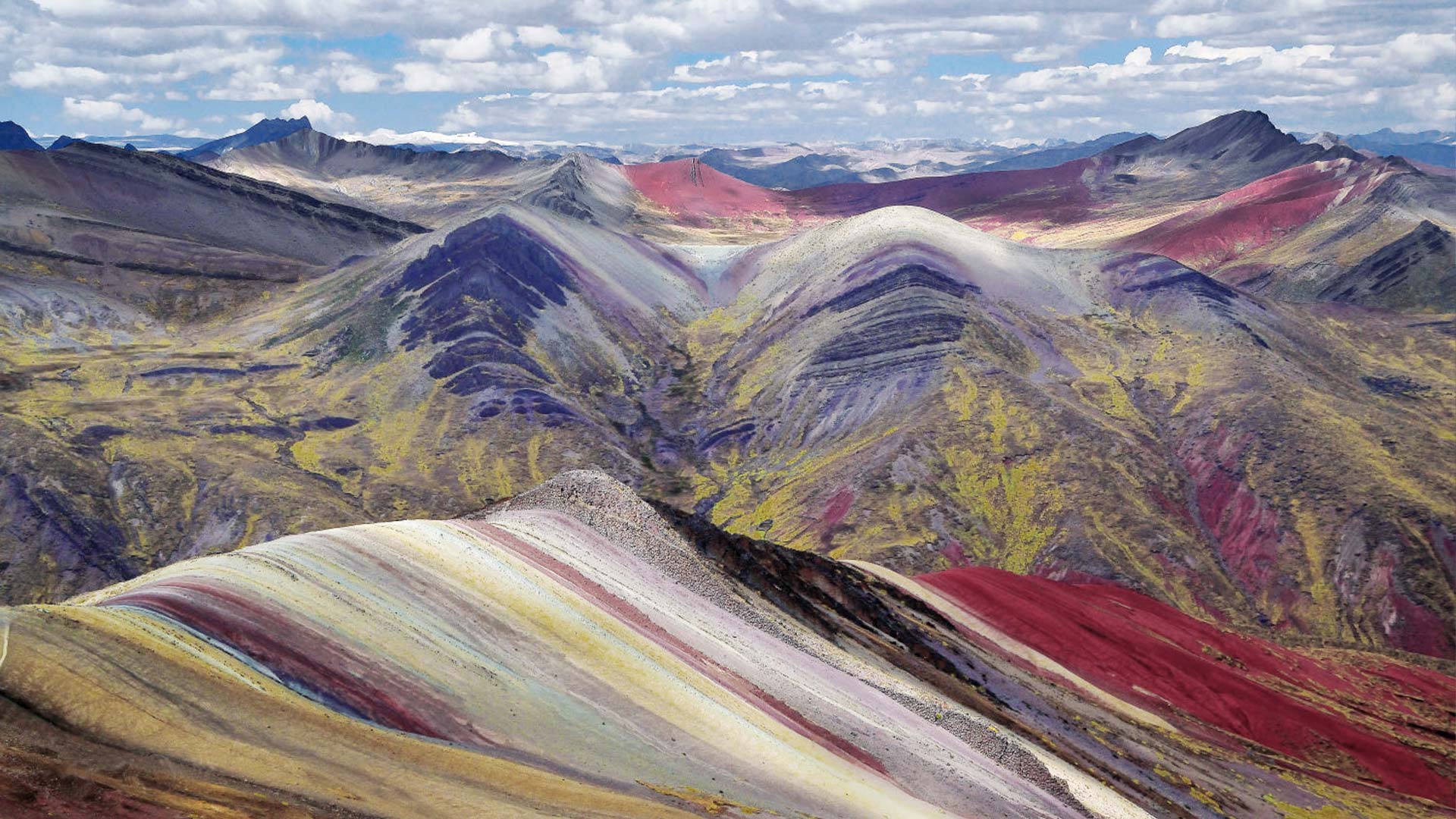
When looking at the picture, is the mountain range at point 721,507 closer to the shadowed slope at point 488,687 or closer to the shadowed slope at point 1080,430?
the shadowed slope at point 488,687

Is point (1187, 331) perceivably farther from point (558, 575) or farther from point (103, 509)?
point (103, 509)

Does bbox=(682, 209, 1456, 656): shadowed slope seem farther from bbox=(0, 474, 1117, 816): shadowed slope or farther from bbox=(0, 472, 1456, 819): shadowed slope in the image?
bbox=(0, 474, 1117, 816): shadowed slope

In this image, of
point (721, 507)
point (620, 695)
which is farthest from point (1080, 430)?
point (620, 695)

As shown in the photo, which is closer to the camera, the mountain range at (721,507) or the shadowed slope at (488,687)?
the shadowed slope at (488,687)

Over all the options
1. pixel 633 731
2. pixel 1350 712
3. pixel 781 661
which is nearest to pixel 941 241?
pixel 1350 712

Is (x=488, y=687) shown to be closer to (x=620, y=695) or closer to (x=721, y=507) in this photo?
(x=620, y=695)

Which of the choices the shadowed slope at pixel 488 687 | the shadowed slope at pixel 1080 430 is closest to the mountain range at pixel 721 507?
the shadowed slope at pixel 488 687

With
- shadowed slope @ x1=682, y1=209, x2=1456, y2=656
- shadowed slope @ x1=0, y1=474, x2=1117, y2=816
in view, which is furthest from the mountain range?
shadowed slope @ x1=682, y1=209, x2=1456, y2=656

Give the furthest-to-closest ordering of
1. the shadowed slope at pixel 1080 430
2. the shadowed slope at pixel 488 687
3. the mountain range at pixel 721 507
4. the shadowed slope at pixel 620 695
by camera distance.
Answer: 1. the shadowed slope at pixel 1080 430
2. the mountain range at pixel 721 507
3. the shadowed slope at pixel 488 687
4. the shadowed slope at pixel 620 695

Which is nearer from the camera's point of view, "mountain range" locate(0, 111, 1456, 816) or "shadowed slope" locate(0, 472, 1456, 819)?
"shadowed slope" locate(0, 472, 1456, 819)
